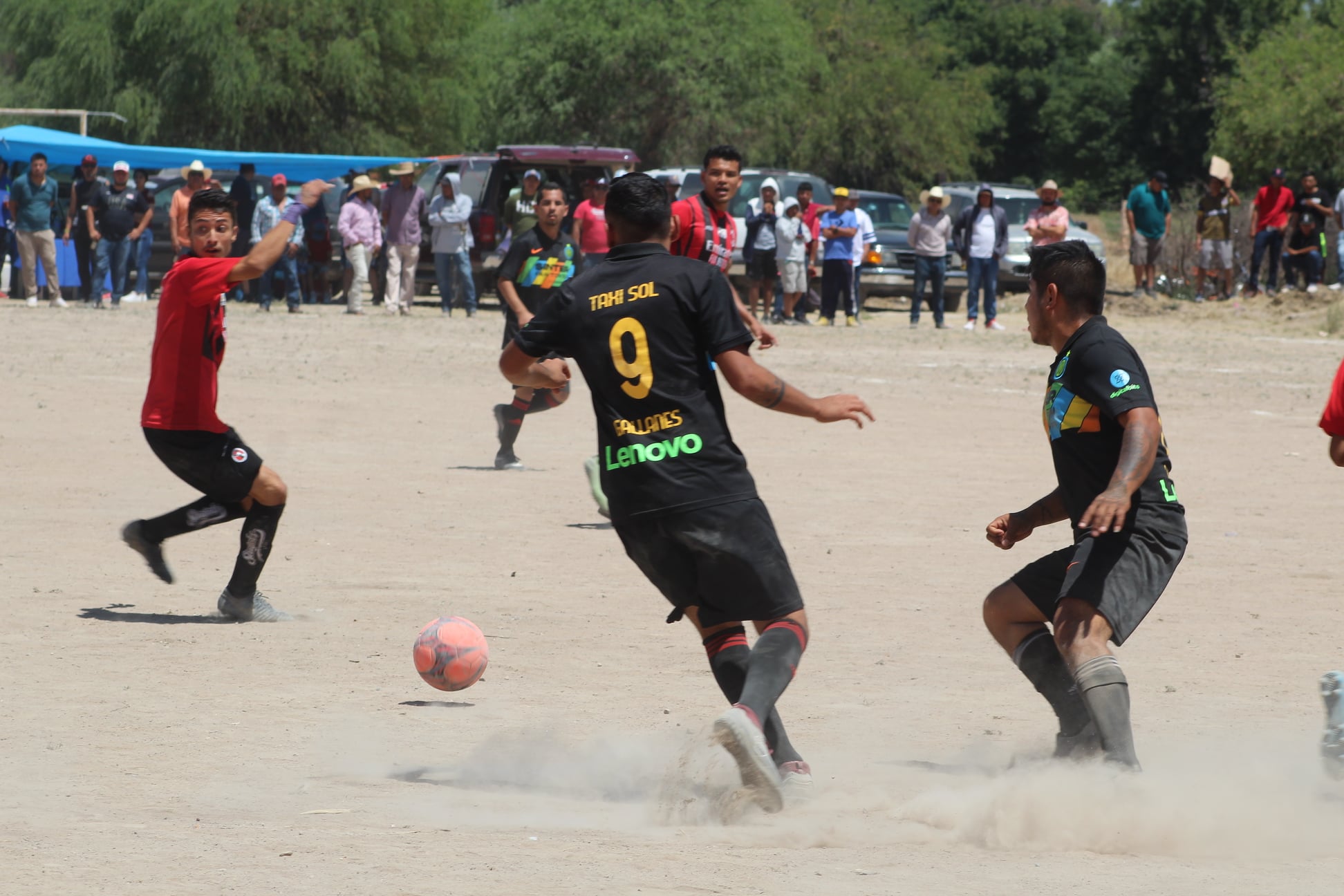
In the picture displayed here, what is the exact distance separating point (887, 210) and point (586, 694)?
910 inches

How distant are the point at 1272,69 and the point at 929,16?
39171 millimetres

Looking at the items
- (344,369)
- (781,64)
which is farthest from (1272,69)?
(344,369)

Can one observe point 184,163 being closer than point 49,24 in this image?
Yes

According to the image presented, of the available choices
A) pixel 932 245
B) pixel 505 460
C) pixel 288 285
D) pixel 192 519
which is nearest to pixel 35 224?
pixel 288 285

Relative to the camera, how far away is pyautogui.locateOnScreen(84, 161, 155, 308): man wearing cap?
2327 cm

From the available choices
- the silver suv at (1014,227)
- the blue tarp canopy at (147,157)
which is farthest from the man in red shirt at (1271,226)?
the blue tarp canopy at (147,157)

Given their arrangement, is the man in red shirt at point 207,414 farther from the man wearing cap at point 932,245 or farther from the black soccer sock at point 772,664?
the man wearing cap at point 932,245

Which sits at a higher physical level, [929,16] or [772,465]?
[929,16]

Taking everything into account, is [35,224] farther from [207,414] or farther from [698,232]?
[207,414]

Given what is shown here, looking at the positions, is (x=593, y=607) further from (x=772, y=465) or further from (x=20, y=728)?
(x=772, y=465)

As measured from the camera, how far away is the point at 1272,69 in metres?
36.3

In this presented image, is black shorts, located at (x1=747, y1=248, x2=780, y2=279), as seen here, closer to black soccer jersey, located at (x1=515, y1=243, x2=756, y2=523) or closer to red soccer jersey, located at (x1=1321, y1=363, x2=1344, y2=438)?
black soccer jersey, located at (x1=515, y1=243, x2=756, y2=523)

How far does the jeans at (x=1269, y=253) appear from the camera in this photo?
2716 centimetres

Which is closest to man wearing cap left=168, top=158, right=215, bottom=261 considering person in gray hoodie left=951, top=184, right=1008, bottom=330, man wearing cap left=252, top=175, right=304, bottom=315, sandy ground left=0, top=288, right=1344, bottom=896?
man wearing cap left=252, top=175, right=304, bottom=315
